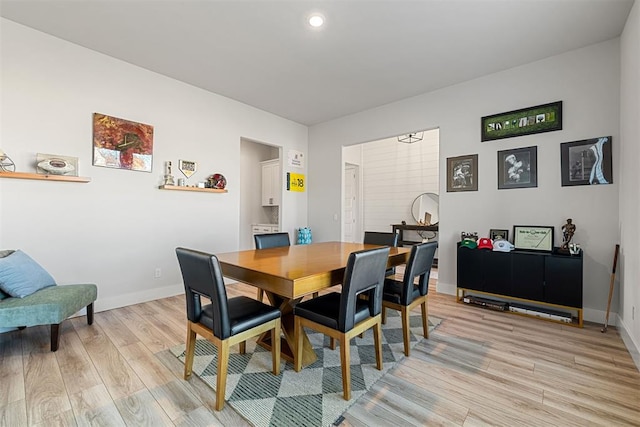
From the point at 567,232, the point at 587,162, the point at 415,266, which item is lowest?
the point at 415,266

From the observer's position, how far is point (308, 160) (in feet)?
18.3

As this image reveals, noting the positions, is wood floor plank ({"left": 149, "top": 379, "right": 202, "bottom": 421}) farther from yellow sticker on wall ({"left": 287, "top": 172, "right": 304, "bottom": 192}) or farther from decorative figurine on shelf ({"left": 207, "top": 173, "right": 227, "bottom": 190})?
yellow sticker on wall ({"left": 287, "top": 172, "right": 304, "bottom": 192})

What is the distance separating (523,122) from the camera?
3.25 metres

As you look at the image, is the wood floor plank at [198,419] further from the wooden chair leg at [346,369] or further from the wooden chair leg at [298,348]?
the wooden chair leg at [346,369]

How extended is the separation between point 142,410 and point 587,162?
428 centimetres

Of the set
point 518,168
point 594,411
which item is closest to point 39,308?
point 594,411

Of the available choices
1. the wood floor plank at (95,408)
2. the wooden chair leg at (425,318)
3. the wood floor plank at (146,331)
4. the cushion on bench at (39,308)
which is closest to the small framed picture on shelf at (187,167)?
the wood floor plank at (146,331)

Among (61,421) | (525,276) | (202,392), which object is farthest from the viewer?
(525,276)

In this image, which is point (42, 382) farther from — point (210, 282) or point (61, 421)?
point (210, 282)

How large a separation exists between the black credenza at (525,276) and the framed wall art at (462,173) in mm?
835

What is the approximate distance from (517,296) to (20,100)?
532 cm

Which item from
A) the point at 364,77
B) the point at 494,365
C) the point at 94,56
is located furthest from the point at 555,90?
the point at 94,56

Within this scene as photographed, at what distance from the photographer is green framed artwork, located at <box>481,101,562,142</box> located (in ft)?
10.1

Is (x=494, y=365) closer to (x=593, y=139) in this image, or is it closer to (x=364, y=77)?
(x=593, y=139)
